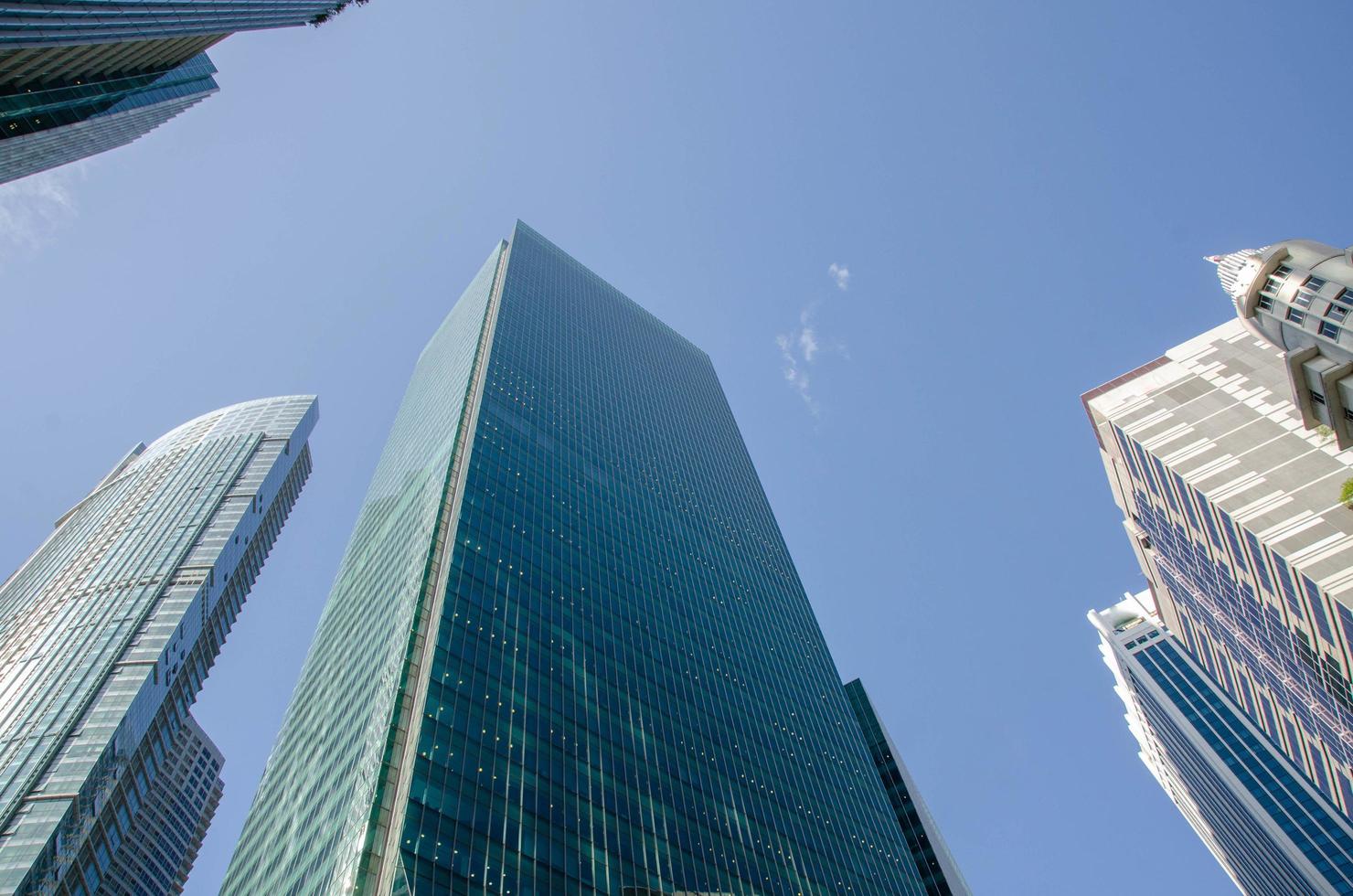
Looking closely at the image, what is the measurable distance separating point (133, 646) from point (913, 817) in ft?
327

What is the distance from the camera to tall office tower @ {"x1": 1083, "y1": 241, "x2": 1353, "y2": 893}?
40344 mm

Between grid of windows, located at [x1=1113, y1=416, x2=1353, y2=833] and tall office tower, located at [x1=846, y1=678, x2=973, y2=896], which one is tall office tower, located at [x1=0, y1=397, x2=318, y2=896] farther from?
grid of windows, located at [x1=1113, y1=416, x2=1353, y2=833]

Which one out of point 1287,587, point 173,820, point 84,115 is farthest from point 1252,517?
point 173,820

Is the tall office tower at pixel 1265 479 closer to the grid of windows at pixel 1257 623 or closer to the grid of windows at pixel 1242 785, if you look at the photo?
the grid of windows at pixel 1257 623

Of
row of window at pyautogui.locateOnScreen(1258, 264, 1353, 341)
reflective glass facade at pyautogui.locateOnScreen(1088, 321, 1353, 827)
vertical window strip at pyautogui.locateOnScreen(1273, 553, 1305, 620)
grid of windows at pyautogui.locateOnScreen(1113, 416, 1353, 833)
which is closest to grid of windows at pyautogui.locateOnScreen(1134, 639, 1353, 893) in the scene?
grid of windows at pyautogui.locateOnScreen(1113, 416, 1353, 833)

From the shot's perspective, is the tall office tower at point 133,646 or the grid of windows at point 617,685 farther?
the tall office tower at point 133,646

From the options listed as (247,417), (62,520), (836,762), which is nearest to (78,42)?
(836,762)

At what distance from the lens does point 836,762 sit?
77000mm

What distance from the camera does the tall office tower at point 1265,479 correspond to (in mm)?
40344

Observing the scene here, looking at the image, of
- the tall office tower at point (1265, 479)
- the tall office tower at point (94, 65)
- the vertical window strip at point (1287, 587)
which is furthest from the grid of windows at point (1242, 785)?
the tall office tower at point (94, 65)

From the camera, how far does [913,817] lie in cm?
9412

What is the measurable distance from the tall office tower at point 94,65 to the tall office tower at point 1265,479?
7704 cm

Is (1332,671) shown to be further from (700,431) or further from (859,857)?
(700,431)

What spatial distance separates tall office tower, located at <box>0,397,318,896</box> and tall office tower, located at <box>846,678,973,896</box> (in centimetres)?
8536
